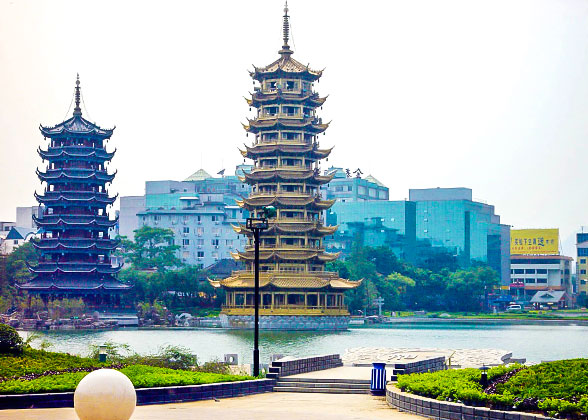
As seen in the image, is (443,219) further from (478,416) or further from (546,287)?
(478,416)

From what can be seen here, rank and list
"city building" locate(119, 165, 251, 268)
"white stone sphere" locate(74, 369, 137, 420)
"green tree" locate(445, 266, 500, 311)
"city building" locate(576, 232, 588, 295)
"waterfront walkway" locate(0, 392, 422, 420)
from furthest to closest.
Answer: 1. "city building" locate(576, 232, 588, 295)
2. "city building" locate(119, 165, 251, 268)
3. "green tree" locate(445, 266, 500, 311)
4. "waterfront walkway" locate(0, 392, 422, 420)
5. "white stone sphere" locate(74, 369, 137, 420)

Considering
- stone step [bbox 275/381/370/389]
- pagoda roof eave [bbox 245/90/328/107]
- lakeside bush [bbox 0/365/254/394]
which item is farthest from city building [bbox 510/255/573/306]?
lakeside bush [bbox 0/365/254/394]

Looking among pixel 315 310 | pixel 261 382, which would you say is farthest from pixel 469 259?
pixel 261 382

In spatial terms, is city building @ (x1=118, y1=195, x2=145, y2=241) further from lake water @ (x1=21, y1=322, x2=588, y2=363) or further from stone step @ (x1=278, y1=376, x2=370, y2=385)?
stone step @ (x1=278, y1=376, x2=370, y2=385)

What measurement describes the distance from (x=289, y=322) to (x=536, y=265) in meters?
83.9

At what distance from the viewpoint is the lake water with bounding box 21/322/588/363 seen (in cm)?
7119

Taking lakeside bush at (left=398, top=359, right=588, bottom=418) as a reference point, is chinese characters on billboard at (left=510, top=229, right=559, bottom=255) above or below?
above

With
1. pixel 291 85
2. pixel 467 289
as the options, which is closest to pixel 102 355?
pixel 291 85

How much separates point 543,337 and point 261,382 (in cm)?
6987

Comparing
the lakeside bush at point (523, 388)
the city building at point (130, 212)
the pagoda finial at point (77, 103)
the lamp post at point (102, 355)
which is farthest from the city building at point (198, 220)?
the lakeside bush at point (523, 388)

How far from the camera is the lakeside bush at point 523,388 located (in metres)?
20.3

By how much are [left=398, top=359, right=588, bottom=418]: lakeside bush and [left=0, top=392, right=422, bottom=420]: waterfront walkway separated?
3.12 ft

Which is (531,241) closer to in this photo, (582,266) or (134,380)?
(582,266)

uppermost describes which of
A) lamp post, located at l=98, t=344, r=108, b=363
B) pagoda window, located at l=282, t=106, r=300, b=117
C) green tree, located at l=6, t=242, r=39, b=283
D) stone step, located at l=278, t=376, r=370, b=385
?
pagoda window, located at l=282, t=106, r=300, b=117
